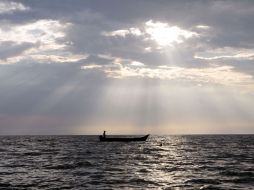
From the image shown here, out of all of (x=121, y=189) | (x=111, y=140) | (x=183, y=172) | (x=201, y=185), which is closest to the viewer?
(x=121, y=189)

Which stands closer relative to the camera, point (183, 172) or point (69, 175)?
point (69, 175)

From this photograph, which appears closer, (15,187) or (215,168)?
(15,187)

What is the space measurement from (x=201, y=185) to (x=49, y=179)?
14.1 metres

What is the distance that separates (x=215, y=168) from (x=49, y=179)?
2062cm

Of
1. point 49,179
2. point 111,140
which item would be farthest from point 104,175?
point 111,140

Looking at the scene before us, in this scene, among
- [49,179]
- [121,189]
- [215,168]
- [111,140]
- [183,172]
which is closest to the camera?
[121,189]

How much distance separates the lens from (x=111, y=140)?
165125 mm

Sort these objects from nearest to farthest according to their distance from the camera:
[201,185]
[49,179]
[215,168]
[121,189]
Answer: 1. [121,189]
2. [201,185]
3. [49,179]
4. [215,168]

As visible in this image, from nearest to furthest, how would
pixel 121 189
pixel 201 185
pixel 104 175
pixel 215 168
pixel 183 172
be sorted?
pixel 121 189 → pixel 201 185 → pixel 104 175 → pixel 183 172 → pixel 215 168

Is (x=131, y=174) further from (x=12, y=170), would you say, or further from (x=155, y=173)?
(x=12, y=170)

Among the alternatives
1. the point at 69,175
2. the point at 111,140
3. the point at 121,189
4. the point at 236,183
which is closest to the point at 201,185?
the point at 236,183

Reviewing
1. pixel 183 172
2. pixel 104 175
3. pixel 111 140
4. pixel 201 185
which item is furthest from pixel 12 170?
pixel 111 140

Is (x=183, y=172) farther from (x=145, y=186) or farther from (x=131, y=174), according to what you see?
(x=145, y=186)

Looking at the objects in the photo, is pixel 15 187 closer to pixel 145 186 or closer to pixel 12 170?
pixel 145 186
